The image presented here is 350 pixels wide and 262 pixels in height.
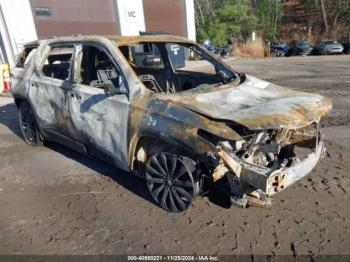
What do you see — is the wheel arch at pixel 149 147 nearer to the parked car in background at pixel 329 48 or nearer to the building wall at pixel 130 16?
the building wall at pixel 130 16

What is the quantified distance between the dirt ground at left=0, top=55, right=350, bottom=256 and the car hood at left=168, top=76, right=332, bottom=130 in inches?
38.1

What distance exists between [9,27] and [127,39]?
33.0 ft

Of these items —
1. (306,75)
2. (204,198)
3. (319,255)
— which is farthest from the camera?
(306,75)

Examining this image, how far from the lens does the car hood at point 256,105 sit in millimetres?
2883

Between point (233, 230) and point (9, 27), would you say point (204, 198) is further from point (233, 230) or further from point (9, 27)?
point (9, 27)

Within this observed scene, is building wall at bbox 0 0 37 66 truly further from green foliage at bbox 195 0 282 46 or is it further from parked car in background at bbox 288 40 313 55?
green foliage at bbox 195 0 282 46

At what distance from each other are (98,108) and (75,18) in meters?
11.6

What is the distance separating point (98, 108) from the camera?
3752mm

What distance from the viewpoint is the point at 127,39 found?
395cm

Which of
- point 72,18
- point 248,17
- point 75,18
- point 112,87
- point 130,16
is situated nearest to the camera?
point 112,87

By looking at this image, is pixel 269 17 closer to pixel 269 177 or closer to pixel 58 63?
pixel 58 63

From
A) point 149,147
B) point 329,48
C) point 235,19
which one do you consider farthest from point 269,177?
point 235,19

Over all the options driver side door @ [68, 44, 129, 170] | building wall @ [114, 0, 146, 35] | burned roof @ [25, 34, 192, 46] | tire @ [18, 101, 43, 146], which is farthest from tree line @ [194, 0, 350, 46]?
driver side door @ [68, 44, 129, 170]

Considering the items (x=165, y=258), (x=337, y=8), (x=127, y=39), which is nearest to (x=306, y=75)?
(x=127, y=39)
